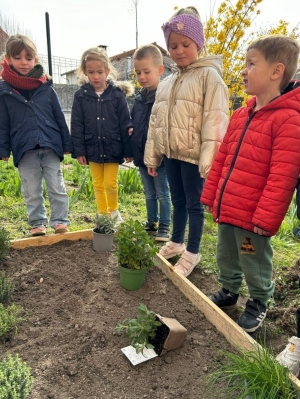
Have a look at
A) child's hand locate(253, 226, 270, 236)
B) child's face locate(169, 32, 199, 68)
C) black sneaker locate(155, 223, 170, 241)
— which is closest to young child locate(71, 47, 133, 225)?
black sneaker locate(155, 223, 170, 241)

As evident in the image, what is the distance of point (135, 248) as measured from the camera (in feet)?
7.55

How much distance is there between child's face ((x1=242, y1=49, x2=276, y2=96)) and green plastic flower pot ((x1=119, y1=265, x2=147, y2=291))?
1386mm

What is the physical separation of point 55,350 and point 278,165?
151 centimetres

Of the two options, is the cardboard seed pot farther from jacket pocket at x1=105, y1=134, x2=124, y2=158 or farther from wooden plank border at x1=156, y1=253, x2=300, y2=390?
jacket pocket at x1=105, y1=134, x2=124, y2=158

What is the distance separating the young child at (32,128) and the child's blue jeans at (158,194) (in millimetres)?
853

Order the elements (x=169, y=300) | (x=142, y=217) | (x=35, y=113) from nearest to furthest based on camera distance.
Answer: (x=169, y=300) < (x=35, y=113) < (x=142, y=217)

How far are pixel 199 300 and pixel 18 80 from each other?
2418 millimetres

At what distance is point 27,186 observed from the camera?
319 centimetres

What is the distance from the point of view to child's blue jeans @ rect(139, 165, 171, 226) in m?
3.32

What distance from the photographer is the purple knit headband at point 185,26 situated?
2.25 meters

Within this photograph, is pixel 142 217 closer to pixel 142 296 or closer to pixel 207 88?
pixel 142 296

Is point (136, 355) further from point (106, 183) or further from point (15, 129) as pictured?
point (15, 129)

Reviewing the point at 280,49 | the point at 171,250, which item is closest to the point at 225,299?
the point at 171,250

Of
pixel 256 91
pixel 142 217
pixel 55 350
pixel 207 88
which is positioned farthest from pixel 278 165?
pixel 142 217
